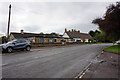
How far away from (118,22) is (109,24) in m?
1.48

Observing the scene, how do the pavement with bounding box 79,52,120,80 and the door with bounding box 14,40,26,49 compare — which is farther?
the door with bounding box 14,40,26,49

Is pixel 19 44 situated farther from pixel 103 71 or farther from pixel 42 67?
pixel 103 71

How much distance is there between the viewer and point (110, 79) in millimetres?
4812

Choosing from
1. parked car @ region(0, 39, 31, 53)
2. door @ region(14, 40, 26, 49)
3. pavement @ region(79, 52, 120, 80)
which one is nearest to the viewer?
pavement @ region(79, 52, 120, 80)

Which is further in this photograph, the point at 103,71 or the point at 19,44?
the point at 19,44

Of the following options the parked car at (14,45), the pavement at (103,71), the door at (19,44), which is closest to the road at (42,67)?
the pavement at (103,71)

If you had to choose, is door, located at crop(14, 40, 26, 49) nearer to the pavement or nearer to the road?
the road

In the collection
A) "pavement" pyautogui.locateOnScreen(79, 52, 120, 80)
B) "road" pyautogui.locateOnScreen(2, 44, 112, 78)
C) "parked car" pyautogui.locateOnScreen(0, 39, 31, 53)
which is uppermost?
"parked car" pyautogui.locateOnScreen(0, 39, 31, 53)

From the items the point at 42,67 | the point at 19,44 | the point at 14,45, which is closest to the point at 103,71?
the point at 42,67

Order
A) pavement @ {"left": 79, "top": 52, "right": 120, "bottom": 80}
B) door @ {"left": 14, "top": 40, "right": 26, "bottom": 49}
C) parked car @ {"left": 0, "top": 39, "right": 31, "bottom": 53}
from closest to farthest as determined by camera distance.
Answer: pavement @ {"left": 79, "top": 52, "right": 120, "bottom": 80}, parked car @ {"left": 0, "top": 39, "right": 31, "bottom": 53}, door @ {"left": 14, "top": 40, "right": 26, "bottom": 49}

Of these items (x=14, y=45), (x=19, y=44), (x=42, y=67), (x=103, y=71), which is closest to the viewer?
(x=103, y=71)

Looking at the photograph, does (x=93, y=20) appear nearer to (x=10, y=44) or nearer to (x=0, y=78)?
(x=10, y=44)

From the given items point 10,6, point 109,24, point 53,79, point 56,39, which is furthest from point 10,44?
point 56,39

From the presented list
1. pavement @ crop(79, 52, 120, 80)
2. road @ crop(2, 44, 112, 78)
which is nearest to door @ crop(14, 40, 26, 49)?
road @ crop(2, 44, 112, 78)
